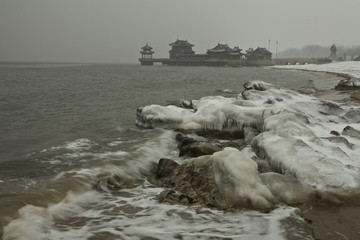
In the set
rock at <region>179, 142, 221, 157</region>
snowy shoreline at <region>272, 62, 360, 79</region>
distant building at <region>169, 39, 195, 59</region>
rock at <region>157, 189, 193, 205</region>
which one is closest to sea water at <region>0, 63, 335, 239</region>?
rock at <region>157, 189, 193, 205</region>

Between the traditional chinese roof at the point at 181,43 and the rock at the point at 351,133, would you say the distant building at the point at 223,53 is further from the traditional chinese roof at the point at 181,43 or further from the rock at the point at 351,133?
the rock at the point at 351,133

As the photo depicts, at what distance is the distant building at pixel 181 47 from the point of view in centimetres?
10888

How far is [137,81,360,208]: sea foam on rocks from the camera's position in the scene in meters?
4.67

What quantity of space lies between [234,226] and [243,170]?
43.2 inches

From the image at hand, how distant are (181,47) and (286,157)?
4241 inches

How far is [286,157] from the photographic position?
5590 millimetres

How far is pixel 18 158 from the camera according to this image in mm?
7645

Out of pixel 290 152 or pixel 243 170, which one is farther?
pixel 290 152

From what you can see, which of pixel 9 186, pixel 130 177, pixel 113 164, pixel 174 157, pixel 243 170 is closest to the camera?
pixel 243 170

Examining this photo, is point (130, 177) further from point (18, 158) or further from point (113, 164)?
point (18, 158)

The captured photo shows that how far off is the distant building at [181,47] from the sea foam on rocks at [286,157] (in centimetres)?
10122

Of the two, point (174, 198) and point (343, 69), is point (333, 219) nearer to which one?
point (174, 198)

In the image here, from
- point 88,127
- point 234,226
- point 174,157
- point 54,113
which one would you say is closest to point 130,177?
point 174,157

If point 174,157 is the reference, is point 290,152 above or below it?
above
